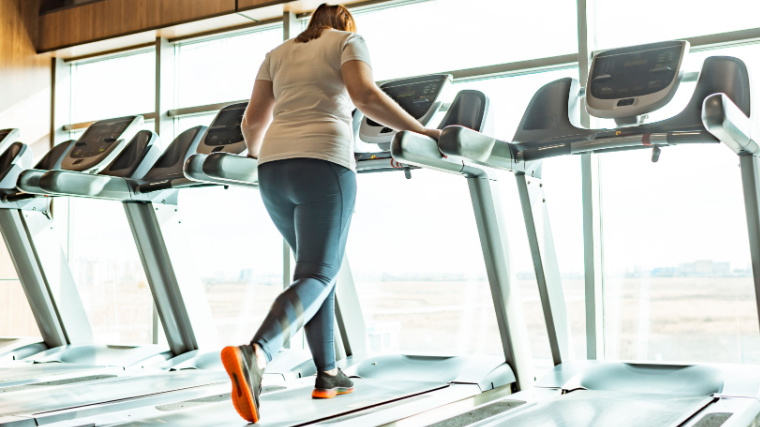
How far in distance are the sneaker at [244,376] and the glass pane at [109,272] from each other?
391 centimetres

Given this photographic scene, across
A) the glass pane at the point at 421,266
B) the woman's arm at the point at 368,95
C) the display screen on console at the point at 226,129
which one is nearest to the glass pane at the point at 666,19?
the glass pane at the point at 421,266

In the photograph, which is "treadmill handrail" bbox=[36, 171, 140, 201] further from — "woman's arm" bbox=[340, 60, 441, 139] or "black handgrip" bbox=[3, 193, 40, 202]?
"woman's arm" bbox=[340, 60, 441, 139]

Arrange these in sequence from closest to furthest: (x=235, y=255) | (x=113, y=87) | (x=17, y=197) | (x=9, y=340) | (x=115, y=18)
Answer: (x=17, y=197), (x=9, y=340), (x=235, y=255), (x=115, y=18), (x=113, y=87)

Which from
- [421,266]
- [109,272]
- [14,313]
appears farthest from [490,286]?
[14,313]

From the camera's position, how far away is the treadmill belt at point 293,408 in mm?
2426

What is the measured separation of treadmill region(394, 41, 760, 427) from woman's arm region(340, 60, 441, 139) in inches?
5.3

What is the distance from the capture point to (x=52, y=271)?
15.6 feet

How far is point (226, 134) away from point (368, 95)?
1.60 m

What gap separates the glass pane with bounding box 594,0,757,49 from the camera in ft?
13.0

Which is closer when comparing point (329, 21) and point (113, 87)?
point (329, 21)

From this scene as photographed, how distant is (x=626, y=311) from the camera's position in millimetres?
4176

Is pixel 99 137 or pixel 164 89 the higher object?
pixel 164 89

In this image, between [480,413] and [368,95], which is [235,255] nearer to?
[480,413]

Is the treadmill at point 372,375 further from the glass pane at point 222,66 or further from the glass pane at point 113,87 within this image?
the glass pane at point 113,87
